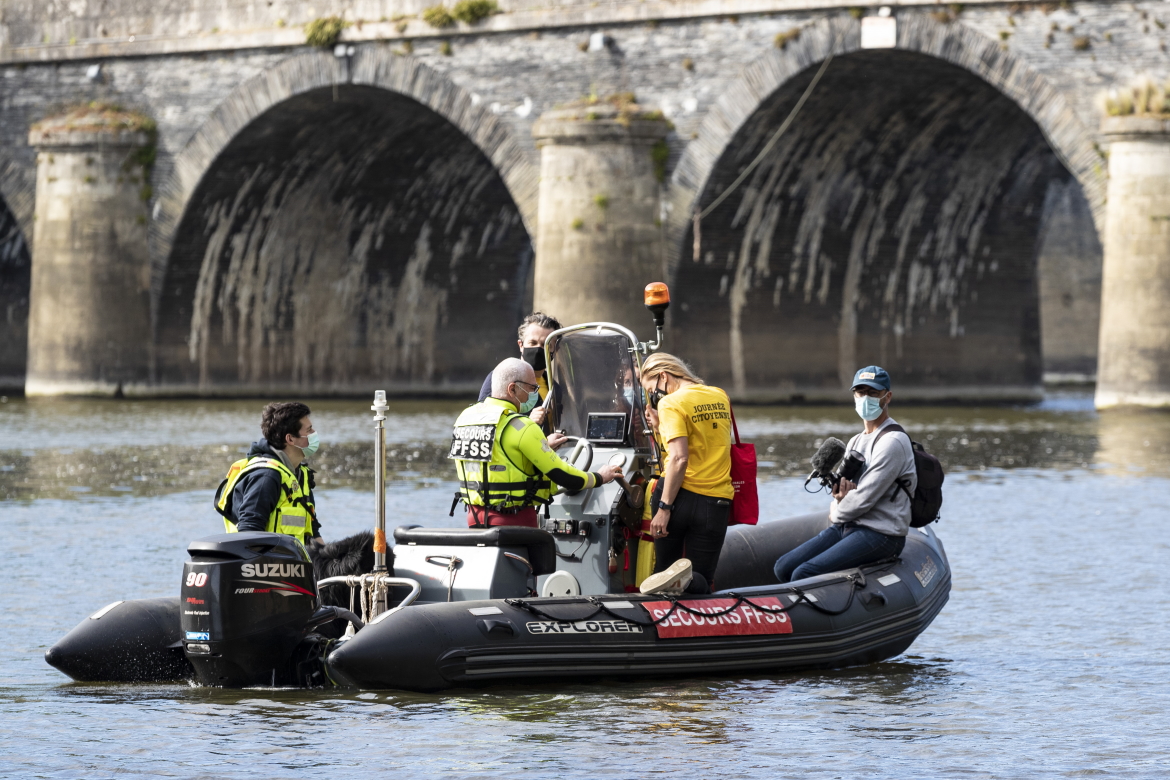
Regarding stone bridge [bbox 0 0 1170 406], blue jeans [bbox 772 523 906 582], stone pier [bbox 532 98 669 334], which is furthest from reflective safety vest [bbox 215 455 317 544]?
stone pier [bbox 532 98 669 334]

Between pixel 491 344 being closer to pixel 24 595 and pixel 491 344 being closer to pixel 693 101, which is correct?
pixel 693 101

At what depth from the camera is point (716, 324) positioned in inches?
1204

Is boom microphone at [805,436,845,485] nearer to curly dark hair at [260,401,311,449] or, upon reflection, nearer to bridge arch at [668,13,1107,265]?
curly dark hair at [260,401,311,449]

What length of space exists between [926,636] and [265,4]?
23.6m

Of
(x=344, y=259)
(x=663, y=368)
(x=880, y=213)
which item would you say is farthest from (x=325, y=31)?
(x=663, y=368)

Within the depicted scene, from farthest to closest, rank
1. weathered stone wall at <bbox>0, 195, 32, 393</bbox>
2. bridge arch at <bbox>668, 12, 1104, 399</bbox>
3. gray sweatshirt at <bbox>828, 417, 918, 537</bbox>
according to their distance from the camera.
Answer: weathered stone wall at <bbox>0, 195, 32, 393</bbox>
bridge arch at <bbox>668, 12, 1104, 399</bbox>
gray sweatshirt at <bbox>828, 417, 918, 537</bbox>

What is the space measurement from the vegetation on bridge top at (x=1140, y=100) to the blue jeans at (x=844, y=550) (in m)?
16.8

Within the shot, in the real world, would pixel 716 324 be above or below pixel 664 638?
above

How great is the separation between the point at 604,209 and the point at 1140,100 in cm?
753

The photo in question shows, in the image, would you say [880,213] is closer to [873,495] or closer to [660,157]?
[660,157]

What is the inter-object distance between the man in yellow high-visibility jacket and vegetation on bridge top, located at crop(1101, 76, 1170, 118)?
1783 centimetres

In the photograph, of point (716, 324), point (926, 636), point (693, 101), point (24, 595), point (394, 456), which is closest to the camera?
point (926, 636)

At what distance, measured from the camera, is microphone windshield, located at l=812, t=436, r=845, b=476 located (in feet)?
30.6

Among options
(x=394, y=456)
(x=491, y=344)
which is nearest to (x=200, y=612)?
(x=394, y=456)
